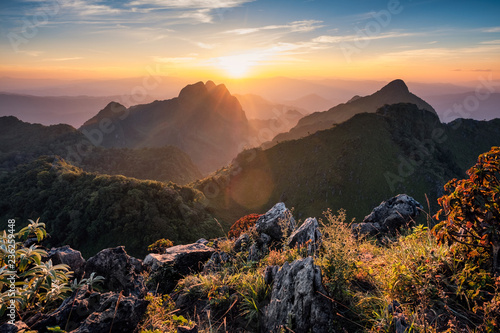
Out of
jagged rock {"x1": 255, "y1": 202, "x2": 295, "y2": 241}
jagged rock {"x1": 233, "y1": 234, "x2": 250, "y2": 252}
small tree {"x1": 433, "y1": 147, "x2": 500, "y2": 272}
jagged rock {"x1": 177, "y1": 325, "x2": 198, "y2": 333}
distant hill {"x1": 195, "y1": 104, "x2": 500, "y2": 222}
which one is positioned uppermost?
small tree {"x1": 433, "y1": 147, "x2": 500, "y2": 272}

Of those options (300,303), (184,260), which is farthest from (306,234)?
(184,260)

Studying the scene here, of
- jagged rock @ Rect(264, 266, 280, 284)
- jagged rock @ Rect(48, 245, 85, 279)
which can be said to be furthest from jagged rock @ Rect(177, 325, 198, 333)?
jagged rock @ Rect(48, 245, 85, 279)

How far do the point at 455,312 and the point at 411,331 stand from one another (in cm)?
96

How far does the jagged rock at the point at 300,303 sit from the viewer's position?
4652 millimetres

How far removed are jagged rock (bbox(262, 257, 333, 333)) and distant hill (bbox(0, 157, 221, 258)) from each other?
33.5 metres

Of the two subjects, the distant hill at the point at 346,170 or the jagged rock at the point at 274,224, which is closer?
the jagged rock at the point at 274,224

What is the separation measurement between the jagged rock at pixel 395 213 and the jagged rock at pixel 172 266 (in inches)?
404

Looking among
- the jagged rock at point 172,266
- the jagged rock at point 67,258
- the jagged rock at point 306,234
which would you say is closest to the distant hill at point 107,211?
the jagged rock at point 67,258

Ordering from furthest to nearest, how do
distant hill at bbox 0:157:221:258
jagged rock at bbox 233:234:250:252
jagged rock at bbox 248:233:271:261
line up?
distant hill at bbox 0:157:221:258 → jagged rock at bbox 233:234:250:252 → jagged rock at bbox 248:233:271:261

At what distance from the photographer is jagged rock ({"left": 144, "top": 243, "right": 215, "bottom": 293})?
8.81 metres

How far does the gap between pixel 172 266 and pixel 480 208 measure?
8.83 meters

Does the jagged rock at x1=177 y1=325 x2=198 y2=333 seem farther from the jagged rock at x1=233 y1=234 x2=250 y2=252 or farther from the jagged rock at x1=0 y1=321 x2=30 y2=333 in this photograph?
the jagged rock at x1=233 y1=234 x2=250 y2=252

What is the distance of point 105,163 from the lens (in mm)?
122750

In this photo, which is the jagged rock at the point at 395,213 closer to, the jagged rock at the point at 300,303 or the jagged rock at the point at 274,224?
the jagged rock at the point at 274,224
